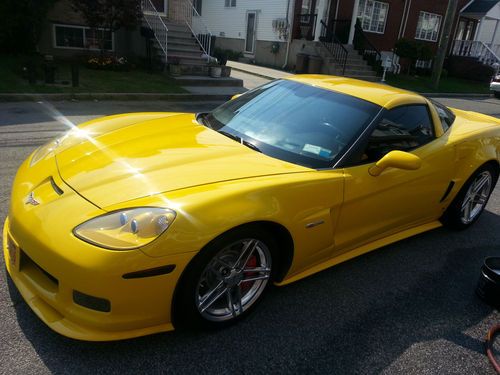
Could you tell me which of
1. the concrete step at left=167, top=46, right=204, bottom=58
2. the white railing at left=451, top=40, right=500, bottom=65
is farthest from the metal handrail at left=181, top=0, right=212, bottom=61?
the white railing at left=451, top=40, right=500, bottom=65

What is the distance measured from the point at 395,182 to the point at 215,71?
11.1 metres

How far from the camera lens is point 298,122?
321 centimetres

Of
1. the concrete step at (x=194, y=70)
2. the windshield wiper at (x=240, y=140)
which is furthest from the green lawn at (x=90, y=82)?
the windshield wiper at (x=240, y=140)

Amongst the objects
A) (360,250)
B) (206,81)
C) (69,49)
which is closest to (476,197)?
(360,250)

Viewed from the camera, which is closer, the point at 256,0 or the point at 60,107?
the point at 60,107

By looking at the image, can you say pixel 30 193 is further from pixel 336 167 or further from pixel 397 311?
pixel 397 311

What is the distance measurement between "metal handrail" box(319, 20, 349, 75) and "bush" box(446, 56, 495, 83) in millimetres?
11239

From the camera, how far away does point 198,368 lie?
7.39 feet

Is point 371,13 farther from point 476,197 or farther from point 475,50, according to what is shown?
point 476,197

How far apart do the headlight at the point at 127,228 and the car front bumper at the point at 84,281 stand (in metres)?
0.04

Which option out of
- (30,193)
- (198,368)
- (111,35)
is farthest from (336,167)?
(111,35)

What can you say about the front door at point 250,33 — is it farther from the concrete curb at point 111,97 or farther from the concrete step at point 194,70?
the concrete curb at point 111,97

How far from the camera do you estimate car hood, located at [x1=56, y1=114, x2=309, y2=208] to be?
7.83ft

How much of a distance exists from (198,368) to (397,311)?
1.45m
